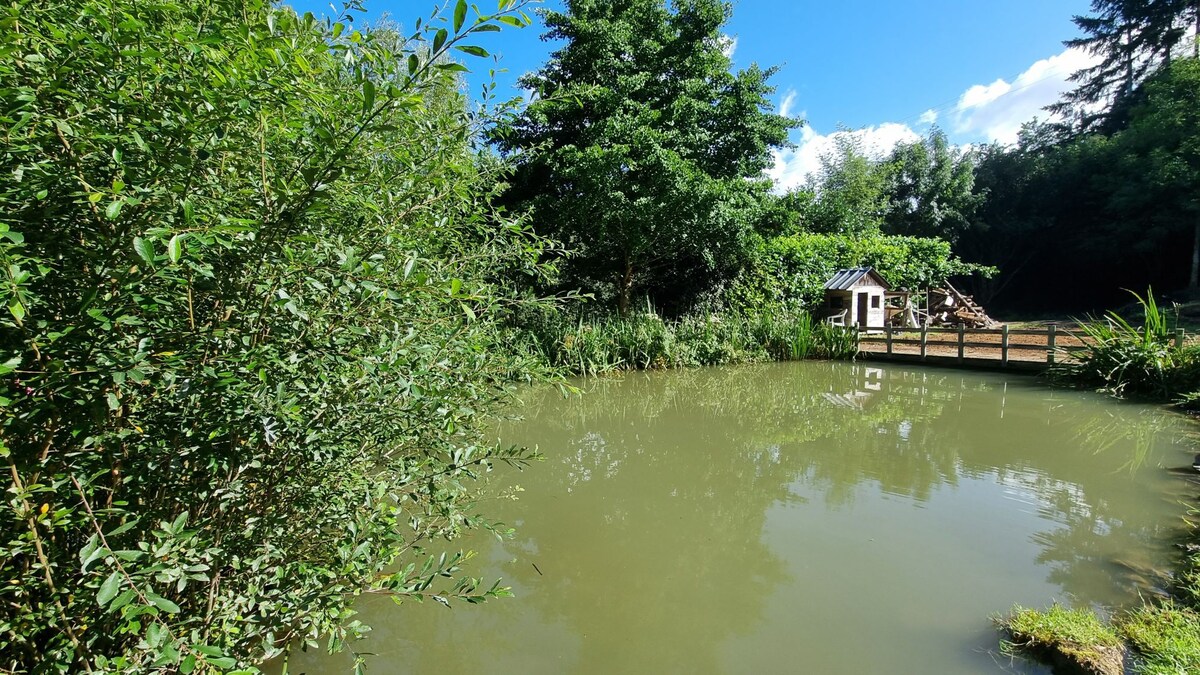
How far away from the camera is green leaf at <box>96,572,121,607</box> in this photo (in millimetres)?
1066

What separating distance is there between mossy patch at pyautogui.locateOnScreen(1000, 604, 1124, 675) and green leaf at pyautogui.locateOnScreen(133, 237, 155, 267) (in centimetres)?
322

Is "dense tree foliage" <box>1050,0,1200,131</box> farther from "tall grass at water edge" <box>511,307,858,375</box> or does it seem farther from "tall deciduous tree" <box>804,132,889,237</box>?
"tall grass at water edge" <box>511,307,858,375</box>

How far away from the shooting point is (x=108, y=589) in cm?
108

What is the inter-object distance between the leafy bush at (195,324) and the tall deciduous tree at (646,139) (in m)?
8.82

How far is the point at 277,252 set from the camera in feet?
4.95

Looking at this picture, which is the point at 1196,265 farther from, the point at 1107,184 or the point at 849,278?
the point at 849,278

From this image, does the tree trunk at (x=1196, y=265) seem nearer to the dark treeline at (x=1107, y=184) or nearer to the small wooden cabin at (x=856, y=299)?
the dark treeline at (x=1107, y=184)

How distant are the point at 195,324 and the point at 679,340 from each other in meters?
10.7

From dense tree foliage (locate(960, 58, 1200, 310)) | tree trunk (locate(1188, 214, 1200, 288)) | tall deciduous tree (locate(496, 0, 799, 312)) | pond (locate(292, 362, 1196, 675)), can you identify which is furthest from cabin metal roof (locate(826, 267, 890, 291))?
tree trunk (locate(1188, 214, 1200, 288))

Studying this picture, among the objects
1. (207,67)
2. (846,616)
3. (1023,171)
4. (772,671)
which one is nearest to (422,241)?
(207,67)

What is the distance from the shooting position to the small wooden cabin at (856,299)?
44.5 feet

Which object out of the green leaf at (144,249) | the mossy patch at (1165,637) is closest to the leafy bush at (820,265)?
the mossy patch at (1165,637)

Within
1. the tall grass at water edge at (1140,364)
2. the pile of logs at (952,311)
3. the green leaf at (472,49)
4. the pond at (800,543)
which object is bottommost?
the pond at (800,543)

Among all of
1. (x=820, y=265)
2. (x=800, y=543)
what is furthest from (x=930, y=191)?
(x=800, y=543)
